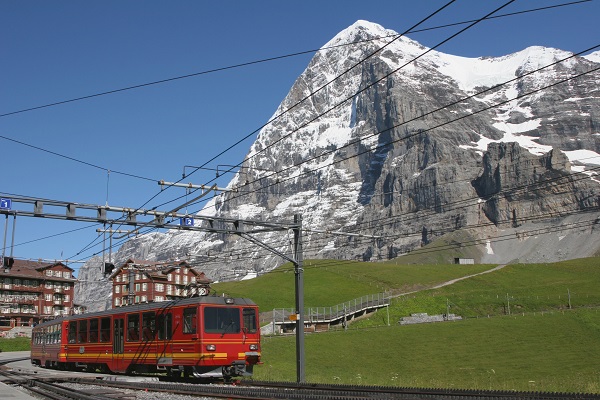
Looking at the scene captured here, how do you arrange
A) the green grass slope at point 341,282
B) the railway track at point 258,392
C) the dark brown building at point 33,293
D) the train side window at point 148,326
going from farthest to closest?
the dark brown building at point 33,293, the green grass slope at point 341,282, the train side window at point 148,326, the railway track at point 258,392

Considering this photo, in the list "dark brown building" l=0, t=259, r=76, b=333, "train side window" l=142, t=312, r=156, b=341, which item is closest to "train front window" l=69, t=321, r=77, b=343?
"train side window" l=142, t=312, r=156, b=341

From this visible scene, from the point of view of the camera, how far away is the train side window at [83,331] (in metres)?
37.5

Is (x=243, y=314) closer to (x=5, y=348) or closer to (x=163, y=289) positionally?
(x=5, y=348)

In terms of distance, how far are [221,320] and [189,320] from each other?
4.78ft

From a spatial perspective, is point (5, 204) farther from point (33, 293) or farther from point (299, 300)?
point (33, 293)

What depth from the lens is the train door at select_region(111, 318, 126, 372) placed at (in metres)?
32.5

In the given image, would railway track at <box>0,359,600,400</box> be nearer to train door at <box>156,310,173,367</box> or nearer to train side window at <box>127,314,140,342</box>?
train door at <box>156,310,173,367</box>

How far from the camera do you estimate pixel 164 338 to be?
29.1 metres

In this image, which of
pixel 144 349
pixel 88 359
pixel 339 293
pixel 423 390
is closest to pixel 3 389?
pixel 144 349

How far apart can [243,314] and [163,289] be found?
118926 millimetres

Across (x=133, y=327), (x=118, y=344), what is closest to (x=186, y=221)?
(x=133, y=327)

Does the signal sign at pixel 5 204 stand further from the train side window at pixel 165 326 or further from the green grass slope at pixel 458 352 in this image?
the green grass slope at pixel 458 352

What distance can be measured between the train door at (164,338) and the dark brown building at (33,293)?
93221 millimetres

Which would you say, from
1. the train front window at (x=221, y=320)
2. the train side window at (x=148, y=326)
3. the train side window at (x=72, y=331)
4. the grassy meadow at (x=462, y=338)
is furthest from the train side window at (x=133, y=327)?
the train side window at (x=72, y=331)
